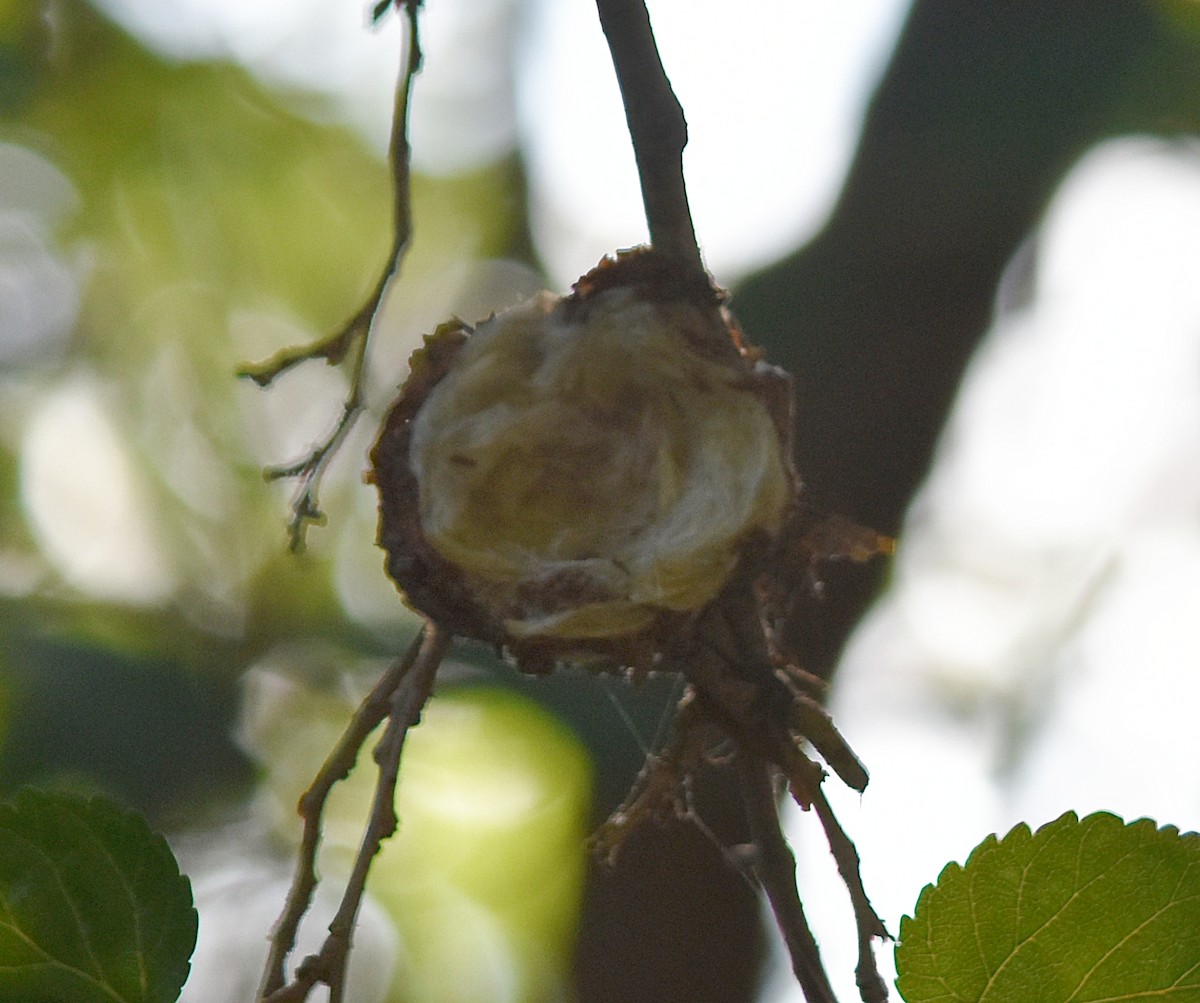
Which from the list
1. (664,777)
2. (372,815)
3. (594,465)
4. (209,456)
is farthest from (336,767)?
(209,456)

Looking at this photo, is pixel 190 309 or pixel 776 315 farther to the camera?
pixel 190 309

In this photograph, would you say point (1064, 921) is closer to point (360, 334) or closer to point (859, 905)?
point (859, 905)

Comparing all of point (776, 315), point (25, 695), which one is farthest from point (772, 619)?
point (25, 695)

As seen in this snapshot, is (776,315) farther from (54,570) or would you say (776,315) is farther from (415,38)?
(54,570)

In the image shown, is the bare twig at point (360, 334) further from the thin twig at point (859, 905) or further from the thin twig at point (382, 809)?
the thin twig at point (859, 905)

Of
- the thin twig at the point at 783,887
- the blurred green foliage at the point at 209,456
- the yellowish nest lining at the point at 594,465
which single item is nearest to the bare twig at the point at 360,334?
the yellowish nest lining at the point at 594,465

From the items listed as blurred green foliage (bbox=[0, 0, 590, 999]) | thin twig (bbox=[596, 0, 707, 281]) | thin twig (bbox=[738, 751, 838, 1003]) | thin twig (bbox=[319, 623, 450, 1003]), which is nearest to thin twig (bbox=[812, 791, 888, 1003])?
thin twig (bbox=[738, 751, 838, 1003])
